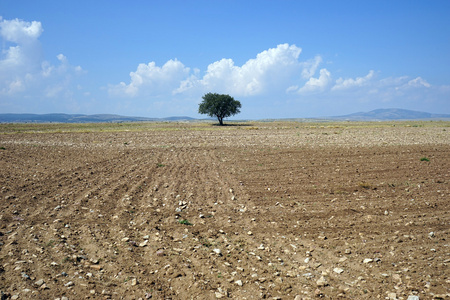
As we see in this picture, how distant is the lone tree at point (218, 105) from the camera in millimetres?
99375

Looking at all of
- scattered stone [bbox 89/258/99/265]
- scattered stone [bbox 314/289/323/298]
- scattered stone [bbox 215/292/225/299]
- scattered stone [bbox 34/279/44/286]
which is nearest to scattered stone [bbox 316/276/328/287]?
scattered stone [bbox 314/289/323/298]

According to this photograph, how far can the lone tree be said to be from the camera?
99375mm

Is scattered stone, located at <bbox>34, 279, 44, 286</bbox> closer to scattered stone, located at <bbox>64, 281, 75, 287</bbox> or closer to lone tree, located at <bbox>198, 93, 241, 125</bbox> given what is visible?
scattered stone, located at <bbox>64, 281, 75, 287</bbox>

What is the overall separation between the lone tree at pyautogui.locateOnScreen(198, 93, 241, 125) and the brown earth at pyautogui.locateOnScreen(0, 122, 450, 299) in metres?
85.0

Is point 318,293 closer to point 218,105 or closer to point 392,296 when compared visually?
point 392,296

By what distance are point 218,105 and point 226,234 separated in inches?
3663

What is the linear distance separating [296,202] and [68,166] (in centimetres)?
1393

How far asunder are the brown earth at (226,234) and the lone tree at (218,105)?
85.0m

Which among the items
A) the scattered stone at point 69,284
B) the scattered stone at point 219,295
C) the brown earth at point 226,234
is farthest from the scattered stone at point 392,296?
the scattered stone at point 69,284

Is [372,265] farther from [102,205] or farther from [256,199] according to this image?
[102,205]

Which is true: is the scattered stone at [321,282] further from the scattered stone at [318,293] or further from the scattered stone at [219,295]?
the scattered stone at [219,295]

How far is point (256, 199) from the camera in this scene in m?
11.4

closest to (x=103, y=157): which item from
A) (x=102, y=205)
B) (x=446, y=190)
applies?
(x=102, y=205)

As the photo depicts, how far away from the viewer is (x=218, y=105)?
9962 centimetres
